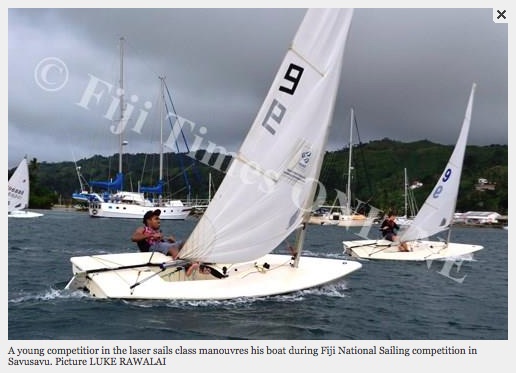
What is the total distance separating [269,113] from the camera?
9781 millimetres

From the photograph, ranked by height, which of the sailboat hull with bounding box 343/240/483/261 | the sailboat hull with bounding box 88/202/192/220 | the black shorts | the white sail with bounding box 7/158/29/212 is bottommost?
the sailboat hull with bounding box 343/240/483/261

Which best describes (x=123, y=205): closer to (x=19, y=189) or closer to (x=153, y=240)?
(x=19, y=189)

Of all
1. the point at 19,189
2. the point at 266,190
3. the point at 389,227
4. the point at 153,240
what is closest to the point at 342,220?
the point at 19,189

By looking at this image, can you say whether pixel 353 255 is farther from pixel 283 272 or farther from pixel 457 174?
pixel 283 272

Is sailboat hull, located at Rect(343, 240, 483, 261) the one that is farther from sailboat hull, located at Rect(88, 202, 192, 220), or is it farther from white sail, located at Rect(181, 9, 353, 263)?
sailboat hull, located at Rect(88, 202, 192, 220)

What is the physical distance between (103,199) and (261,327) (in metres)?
52.5

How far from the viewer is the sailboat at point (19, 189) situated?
Result: 43.8m

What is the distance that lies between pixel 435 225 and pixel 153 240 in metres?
12.2

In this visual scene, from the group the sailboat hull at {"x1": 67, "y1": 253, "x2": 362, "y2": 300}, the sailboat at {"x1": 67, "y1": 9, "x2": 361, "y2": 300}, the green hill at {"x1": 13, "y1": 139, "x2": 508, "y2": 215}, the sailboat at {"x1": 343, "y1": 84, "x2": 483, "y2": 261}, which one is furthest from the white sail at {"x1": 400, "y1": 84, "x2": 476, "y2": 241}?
the green hill at {"x1": 13, "y1": 139, "x2": 508, "y2": 215}

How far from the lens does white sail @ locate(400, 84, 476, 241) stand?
61.8 ft

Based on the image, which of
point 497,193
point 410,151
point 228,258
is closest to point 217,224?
point 228,258

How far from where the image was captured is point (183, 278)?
33.1 ft

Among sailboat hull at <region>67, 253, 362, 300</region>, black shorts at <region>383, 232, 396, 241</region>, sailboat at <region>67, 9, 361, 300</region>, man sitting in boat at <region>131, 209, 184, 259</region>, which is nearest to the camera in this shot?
sailboat hull at <region>67, 253, 362, 300</region>

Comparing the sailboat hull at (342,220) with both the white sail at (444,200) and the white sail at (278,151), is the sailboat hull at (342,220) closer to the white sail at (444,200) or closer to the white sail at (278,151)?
the white sail at (444,200)
